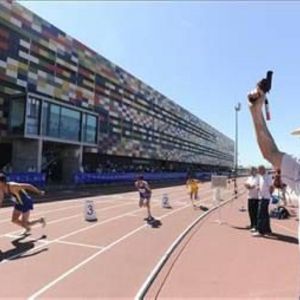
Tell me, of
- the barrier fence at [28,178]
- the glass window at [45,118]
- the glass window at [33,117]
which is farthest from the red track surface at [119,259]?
the glass window at [45,118]

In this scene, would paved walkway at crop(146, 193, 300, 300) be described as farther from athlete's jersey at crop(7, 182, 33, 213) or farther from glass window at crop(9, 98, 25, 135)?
glass window at crop(9, 98, 25, 135)

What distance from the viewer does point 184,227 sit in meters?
15.2

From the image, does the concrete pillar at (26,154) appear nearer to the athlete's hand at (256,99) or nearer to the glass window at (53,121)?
the glass window at (53,121)

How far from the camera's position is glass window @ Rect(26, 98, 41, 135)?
138 feet

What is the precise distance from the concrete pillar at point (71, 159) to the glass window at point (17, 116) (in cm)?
836

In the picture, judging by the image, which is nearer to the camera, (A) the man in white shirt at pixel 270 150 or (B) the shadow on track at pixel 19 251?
(A) the man in white shirt at pixel 270 150

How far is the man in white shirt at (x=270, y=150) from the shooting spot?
2.54 m

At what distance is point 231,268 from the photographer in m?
8.80

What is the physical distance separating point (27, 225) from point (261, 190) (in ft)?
21.2

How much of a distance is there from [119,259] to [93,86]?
54146 millimetres

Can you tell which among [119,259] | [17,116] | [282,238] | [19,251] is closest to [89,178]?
[17,116]

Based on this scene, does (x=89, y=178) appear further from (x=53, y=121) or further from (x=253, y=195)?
(x=253, y=195)

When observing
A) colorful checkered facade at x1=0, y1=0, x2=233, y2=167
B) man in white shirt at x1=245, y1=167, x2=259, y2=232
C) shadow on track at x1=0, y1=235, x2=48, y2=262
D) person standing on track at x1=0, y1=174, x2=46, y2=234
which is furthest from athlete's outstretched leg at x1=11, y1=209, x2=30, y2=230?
colorful checkered facade at x1=0, y1=0, x2=233, y2=167

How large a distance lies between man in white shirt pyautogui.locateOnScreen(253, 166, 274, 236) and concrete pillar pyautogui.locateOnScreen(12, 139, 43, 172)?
30.9m
